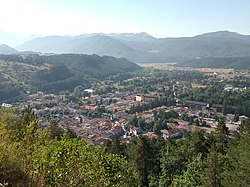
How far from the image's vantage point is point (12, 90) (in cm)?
7556

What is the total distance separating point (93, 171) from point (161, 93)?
78726 mm

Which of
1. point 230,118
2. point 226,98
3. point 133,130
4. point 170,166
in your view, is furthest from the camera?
point 226,98

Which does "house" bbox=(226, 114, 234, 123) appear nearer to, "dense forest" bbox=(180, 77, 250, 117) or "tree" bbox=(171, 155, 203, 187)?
"dense forest" bbox=(180, 77, 250, 117)

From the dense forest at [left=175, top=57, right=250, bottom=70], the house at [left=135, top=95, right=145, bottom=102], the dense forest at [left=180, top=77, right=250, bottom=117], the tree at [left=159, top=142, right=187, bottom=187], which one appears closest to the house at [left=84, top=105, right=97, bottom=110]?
the house at [left=135, top=95, right=145, bottom=102]

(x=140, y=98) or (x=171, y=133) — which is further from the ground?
(x=171, y=133)

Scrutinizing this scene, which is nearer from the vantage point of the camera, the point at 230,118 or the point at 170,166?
the point at 170,166

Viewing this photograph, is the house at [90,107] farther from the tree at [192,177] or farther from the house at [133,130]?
the tree at [192,177]

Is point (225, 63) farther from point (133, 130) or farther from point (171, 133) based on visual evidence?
point (171, 133)

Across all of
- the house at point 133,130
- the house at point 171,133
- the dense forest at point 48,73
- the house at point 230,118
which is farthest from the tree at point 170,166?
the dense forest at point 48,73

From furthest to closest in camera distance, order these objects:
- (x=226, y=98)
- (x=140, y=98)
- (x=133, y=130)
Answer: (x=140, y=98), (x=226, y=98), (x=133, y=130)

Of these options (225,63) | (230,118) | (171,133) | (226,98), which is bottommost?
(225,63)

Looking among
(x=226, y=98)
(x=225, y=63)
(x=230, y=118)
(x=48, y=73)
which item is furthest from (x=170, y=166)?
(x=225, y=63)

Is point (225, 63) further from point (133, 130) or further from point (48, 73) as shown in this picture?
point (133, 130)

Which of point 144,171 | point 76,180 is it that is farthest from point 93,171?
point 144,171
